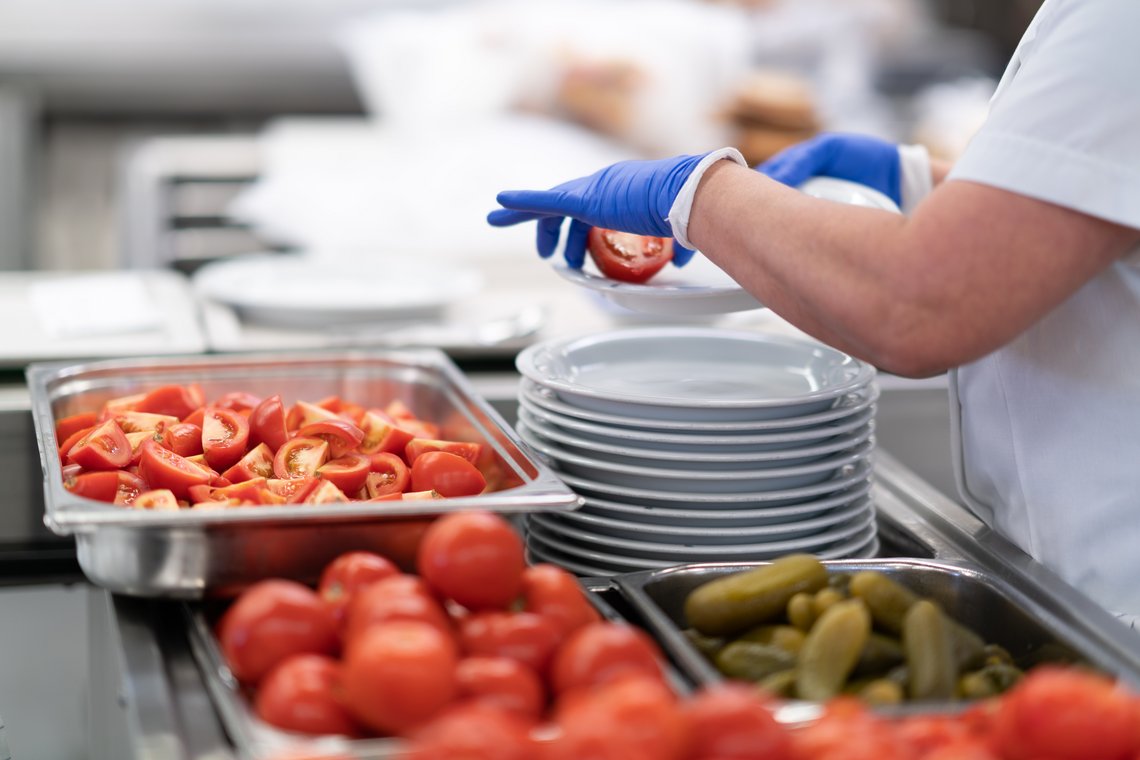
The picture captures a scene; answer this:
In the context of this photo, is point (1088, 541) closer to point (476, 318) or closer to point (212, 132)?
point (476, 318)

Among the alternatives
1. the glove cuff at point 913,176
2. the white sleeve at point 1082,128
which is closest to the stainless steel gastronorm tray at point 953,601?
the white sleeve at point 1082,128

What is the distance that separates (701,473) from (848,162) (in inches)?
20.3

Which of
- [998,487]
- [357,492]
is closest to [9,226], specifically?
[357,492]

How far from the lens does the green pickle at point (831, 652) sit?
97 cm

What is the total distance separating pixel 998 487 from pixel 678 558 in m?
0.32

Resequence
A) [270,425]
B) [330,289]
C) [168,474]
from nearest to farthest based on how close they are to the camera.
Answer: [168,474] < [270,425] < [330,289]

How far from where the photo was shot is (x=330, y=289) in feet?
7.09

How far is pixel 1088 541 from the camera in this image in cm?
123

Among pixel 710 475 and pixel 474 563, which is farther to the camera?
pixel 710 475

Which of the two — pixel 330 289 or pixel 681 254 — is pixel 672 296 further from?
pixel 330 289

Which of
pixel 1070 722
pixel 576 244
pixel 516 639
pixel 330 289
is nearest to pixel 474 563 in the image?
pixel 516 639

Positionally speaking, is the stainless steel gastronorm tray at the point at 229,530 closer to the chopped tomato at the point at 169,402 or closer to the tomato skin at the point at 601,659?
the chopped tomato at the point at 169,402

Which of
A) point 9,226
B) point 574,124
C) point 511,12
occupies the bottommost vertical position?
point 9,226

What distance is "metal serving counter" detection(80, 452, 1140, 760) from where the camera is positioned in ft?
3.10
